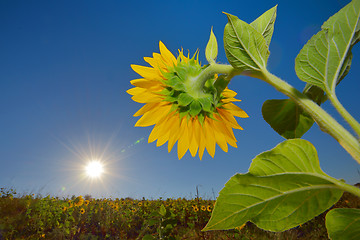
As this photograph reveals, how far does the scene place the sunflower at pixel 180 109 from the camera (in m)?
0.57

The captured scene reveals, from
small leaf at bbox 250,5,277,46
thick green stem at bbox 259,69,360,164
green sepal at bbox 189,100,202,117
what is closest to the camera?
thick green stem at bbox 259,69,360,164

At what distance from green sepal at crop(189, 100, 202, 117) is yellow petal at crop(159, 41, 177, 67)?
0.19 metres

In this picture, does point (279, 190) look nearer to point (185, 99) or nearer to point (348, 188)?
point (348, 188)

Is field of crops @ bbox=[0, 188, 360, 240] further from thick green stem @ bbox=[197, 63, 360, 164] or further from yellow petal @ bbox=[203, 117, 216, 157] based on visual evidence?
thick green stem @ bbox=[197, 63, 360, 164]

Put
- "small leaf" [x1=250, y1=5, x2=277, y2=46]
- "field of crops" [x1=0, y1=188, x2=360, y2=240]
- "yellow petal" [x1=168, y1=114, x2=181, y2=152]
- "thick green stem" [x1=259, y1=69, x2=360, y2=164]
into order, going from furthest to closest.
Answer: "field of crops" [x1=0, y1=188, x2=360, y2=240] → "yellow petal" [x1=168, y1=114, x2=181, y2=152] → "small leaf" [x1=250, y1=5, x2=277, y2=46] → "thick green stem" [x1=259, y1=69, x2=360, y2=164]

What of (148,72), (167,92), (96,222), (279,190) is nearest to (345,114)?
(279,190)

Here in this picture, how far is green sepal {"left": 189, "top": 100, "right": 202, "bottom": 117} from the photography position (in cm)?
55

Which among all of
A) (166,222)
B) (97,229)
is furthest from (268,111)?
(97,229)

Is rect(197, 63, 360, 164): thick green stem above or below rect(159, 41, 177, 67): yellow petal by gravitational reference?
below

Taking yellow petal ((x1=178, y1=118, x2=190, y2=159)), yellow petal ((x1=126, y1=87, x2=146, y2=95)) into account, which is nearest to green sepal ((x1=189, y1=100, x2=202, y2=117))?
yellow petal ((x1=178, y1=118, x2=190, y2=159))

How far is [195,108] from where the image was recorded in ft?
1.81

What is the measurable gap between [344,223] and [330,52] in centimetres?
25

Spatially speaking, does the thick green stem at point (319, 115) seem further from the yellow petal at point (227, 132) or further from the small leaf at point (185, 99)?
the yellow petal at point (227, 132)

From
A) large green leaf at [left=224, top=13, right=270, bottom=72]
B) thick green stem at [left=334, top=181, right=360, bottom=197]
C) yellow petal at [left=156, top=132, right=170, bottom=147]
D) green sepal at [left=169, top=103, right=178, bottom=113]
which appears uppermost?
yellow petal at [left=156, top=132, right=170, bottom=147]
